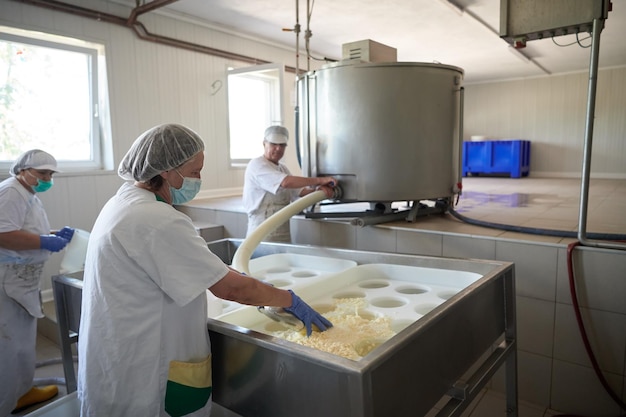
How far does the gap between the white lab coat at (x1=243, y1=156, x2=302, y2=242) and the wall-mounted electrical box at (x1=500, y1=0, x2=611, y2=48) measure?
4.55ft

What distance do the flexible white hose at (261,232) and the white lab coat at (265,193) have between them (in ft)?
0.95

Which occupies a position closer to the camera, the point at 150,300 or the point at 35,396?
the point at 150,300

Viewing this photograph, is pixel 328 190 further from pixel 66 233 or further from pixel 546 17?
pixel 66 233

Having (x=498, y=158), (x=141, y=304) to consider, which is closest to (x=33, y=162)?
(x=141, y=304)

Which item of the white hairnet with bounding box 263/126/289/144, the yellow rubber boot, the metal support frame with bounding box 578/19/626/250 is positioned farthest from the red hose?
the yellow rubber boot

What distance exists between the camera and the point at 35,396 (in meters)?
2.37

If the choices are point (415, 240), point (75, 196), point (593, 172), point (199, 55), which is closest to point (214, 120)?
point (199, 55)

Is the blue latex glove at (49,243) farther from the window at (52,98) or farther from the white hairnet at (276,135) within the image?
the window at (52,98)

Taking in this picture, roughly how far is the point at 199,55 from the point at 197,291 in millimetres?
4713

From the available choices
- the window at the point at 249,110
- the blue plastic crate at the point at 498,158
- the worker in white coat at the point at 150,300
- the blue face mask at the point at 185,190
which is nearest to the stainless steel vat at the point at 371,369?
the worker in white coat at the point at 150,300

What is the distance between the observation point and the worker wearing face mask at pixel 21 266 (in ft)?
6.93

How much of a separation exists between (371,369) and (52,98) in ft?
13.5

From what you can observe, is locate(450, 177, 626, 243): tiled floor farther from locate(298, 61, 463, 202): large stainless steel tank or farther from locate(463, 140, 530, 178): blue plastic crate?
locate(463, 140, 530, 178): blue plastic crate

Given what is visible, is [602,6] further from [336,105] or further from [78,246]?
[78,246]
